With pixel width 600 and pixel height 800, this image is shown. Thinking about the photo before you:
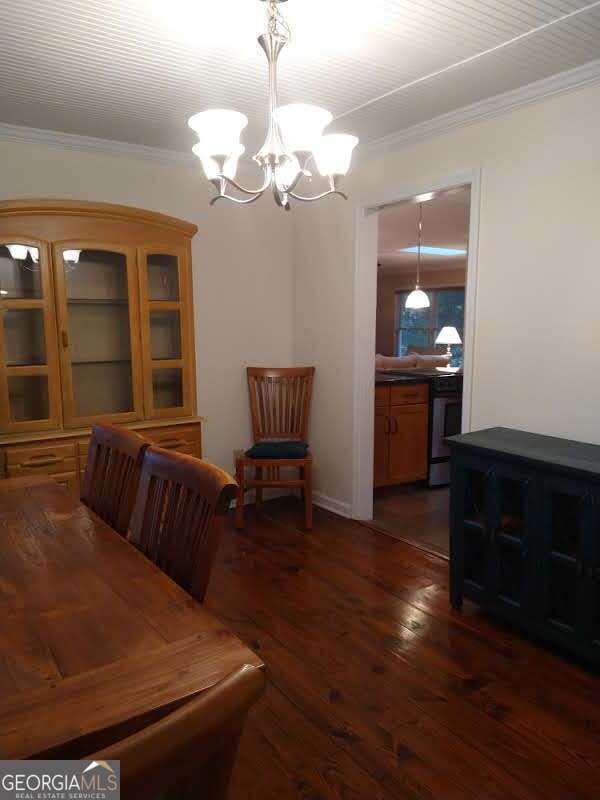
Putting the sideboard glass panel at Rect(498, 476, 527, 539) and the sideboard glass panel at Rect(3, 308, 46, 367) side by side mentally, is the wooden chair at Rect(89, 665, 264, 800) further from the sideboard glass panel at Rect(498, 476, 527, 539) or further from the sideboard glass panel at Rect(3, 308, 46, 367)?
the sideboard glass panel at Rect(3, 308, 46, 367)

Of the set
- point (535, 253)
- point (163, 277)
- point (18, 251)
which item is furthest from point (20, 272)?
point (535, 253)

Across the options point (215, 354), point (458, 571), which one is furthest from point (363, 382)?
point (458, 571)

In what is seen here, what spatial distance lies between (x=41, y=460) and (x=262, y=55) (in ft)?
6.92

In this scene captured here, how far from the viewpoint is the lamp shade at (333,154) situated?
1.83 metres

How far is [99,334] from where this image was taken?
10.2 feet

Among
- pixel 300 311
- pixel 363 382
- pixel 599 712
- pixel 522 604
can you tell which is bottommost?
pixel 599 712

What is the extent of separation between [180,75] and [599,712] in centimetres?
282

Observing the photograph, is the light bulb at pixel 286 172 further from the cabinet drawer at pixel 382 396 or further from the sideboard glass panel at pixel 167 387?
the cabinet drawer at pixel 382 396

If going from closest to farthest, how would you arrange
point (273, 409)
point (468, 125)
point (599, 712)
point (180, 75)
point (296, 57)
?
point (599, 712) < point (296, 57) < point (180, 75) < point (468, 125) < point (273, 409)

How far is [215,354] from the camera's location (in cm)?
373

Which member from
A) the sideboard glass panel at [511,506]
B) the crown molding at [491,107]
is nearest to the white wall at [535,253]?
the crown molding at [491,107]

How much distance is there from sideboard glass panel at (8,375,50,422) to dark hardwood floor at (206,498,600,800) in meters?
1.25

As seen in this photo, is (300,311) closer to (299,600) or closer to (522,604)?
(299,600)

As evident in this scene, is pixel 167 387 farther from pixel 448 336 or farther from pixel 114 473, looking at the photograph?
pixel 448 336
